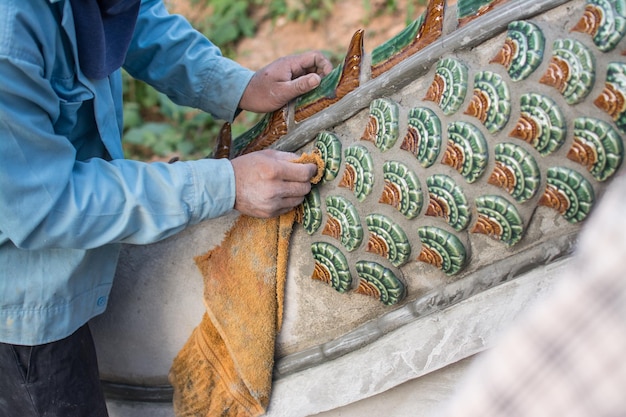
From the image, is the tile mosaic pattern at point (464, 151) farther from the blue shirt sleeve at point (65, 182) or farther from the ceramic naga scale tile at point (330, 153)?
the blue shirt sleeve at point (65, 182)

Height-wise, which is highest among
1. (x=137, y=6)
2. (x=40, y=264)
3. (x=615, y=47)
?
(x=615, y=47)

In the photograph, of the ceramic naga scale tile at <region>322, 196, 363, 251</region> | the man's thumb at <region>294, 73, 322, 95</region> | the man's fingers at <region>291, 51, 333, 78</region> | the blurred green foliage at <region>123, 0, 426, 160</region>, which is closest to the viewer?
the ceramic naga scale tile at <region>322, 196, 363, 251</region>

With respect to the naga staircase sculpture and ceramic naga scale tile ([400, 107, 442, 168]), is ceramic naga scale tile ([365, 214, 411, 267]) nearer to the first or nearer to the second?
the naga staircase sculpture

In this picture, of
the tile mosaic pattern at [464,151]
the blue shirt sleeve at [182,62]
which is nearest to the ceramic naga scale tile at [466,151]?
the tile mosaic pattern at [464,151]

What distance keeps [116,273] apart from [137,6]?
518 millimetres

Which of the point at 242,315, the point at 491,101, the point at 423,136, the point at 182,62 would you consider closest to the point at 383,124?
the point at 423,136

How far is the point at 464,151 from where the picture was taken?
101 cm

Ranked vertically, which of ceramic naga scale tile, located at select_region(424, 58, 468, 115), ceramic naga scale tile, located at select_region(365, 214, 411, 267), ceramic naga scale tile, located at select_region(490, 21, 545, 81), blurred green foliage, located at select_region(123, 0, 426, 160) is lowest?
blurred green foliage, located at select_region(123, 0, 426, 160)

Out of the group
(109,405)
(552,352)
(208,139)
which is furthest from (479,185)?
(208,139)

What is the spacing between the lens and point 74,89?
110cm

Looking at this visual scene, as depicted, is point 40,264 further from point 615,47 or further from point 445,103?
point 615,47

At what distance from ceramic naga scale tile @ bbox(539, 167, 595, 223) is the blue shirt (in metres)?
0.50

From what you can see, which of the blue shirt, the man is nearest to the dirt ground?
the man

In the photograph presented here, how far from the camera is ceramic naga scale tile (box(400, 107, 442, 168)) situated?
1032mm
